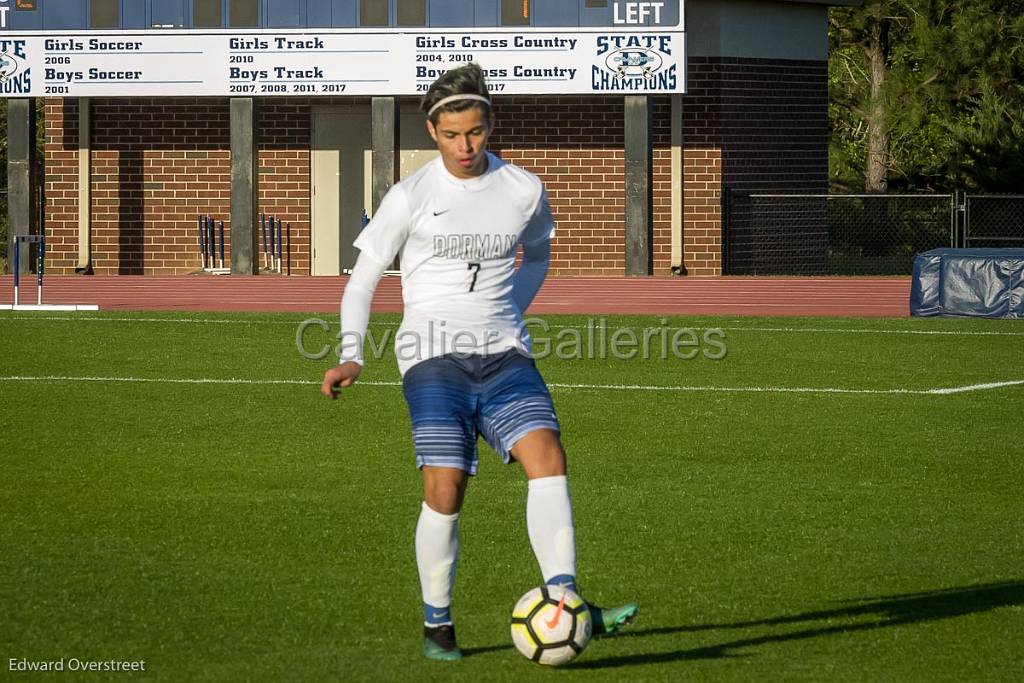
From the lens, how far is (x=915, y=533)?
8219 mm

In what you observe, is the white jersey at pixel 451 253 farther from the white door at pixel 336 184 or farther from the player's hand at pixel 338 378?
the white door at pixel 336 184

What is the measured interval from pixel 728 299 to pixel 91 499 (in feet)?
59.2

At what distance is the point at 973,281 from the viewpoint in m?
22.0

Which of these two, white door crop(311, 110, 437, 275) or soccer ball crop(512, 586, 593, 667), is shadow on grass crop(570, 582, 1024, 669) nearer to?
soccer ball crop(512, 586, 593, 667)

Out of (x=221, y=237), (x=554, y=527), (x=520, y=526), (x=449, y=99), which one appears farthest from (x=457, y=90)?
(x=221, y=237)

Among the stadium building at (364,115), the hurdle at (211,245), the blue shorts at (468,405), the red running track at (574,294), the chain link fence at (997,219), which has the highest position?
the stadium building at (364,115)

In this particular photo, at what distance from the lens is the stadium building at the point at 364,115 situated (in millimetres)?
30312

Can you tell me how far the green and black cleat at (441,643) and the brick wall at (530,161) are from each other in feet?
90.0

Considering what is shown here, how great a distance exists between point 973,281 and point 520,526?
14.9m

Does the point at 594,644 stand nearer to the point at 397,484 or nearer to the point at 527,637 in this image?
the point at 527,637

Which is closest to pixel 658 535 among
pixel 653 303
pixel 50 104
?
pixel 653 303

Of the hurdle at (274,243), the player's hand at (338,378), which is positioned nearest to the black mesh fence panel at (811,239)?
the hurdle at (274,243)

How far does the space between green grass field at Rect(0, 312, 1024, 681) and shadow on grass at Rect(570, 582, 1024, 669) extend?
0.07ft

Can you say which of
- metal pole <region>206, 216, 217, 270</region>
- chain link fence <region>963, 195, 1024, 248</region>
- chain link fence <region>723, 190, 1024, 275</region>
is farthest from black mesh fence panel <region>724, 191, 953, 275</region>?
metal pole <region>206, 216, 217, 270</region>
